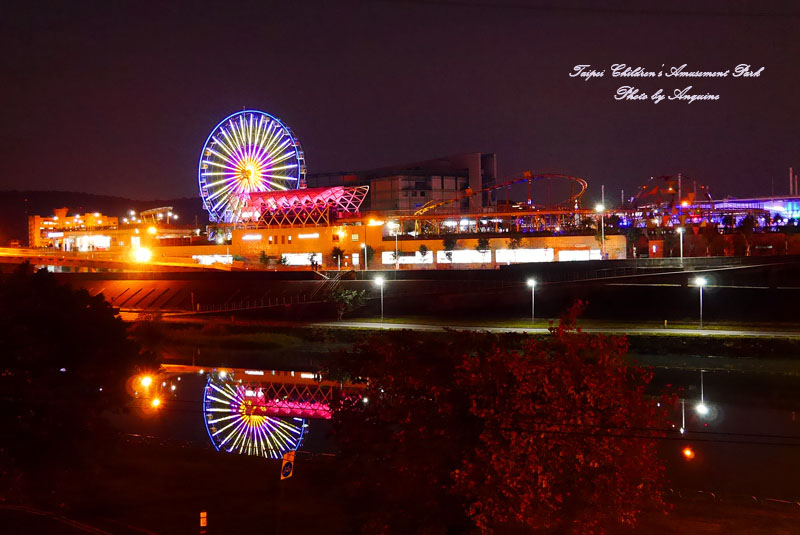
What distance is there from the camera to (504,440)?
10.2m

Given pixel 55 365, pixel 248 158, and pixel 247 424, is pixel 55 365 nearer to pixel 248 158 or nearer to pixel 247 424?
pixel 247 424

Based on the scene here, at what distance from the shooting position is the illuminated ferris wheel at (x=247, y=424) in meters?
19.3

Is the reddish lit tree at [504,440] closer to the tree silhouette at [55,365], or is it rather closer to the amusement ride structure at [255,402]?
the amusement ride structure at [255,402]

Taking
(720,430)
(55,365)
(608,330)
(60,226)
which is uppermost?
(60,226)

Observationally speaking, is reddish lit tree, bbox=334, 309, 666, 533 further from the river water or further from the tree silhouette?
the tree silhouette

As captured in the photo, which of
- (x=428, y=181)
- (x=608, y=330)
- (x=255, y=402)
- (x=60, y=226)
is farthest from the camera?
(x=60, y=226)

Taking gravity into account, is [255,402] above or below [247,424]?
above

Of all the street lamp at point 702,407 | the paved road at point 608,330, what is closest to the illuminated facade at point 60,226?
the paved road at point 608,330

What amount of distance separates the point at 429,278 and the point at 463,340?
31717 millimetres

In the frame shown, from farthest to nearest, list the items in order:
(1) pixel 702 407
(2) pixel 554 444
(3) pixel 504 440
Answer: (1) pixel 702 407 → (3) pixel 504 440 → (2) pixel 554 444

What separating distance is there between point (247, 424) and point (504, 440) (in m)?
13.6

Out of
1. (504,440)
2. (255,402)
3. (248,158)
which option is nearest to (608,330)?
A: (255,402)

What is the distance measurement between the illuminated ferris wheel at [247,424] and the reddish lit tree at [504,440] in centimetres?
764

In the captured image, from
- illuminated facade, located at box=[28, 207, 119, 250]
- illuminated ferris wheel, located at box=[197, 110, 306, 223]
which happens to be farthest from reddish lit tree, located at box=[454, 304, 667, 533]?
A: illuminated facade, located at box=[28, 207, 119, 250]
